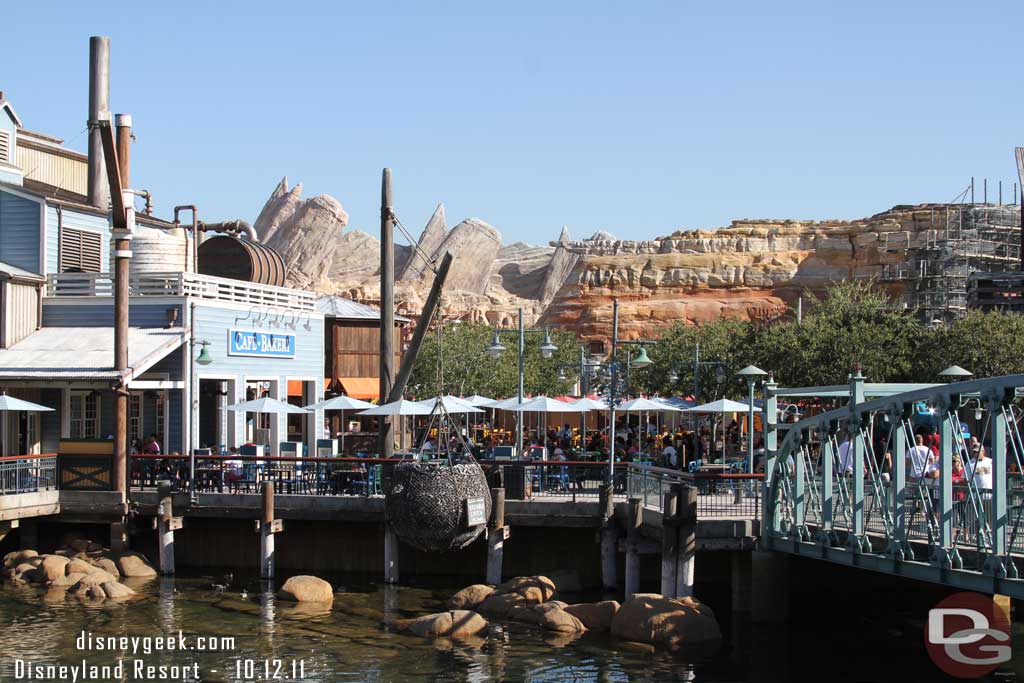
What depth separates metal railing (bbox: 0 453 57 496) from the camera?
28375 millimetres

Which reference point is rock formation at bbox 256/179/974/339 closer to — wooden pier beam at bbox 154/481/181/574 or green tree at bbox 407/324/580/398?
green tree at bbox 407/324/580/398

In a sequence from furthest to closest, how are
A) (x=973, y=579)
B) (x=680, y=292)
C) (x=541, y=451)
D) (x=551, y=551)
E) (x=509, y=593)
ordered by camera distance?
(x=680, y=292)
(x=541, y=451)
(x=551, y=551)
(x=509, y=593)
(x=973, y=579)

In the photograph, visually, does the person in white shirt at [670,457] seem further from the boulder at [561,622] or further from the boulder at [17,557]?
the boulder at [17,557]

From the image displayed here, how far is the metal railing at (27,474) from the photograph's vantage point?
28375 mm

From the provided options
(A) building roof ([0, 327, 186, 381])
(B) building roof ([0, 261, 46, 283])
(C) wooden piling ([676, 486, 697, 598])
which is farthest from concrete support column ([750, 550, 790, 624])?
(B) building roof ([0, 261, 46, 283])

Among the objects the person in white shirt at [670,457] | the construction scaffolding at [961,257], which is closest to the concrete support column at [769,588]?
the person in white shirt at [670,457]

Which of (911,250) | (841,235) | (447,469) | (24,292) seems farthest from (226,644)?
(841,235)

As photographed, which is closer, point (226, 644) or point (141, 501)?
point (226, 644)

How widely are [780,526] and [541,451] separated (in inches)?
409

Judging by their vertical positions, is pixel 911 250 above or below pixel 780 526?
above

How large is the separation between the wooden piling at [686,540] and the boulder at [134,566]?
11797mm

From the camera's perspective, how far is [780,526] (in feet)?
78.7

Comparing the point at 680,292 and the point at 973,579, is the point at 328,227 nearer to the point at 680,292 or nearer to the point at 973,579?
the point at 680,292

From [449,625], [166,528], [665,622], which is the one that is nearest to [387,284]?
[166,528]
